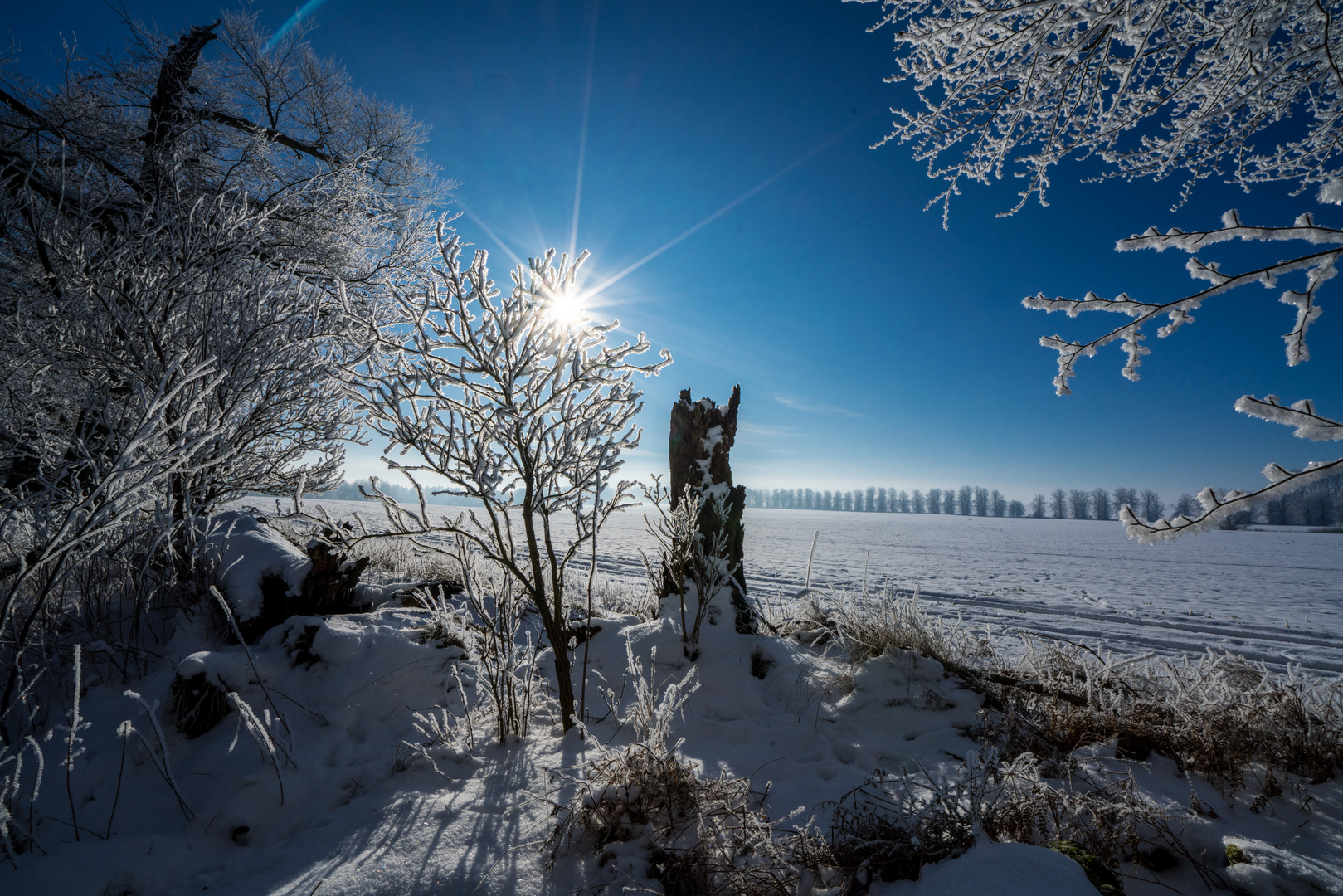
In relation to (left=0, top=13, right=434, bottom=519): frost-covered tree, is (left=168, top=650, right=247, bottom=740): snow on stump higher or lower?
lower

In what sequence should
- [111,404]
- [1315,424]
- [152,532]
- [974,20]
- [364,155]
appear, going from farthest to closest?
[364,155]
[111,404]
[152,532]
[974,20]
[1315,424]

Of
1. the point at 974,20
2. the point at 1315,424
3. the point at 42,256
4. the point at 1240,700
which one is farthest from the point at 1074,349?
the point at 42,256

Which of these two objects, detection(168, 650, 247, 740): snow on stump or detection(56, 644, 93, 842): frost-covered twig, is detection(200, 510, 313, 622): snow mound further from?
detection(56, 644, 93, 842): frost-covered twig

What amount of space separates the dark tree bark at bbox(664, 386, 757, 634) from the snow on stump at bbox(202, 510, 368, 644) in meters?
3.08

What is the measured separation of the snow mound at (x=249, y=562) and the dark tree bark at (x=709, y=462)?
3.29 meters

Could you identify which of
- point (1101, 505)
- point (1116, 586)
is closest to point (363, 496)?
point (1116, 586)

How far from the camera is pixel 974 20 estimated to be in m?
2.54

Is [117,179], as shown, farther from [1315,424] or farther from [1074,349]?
[1315,424]

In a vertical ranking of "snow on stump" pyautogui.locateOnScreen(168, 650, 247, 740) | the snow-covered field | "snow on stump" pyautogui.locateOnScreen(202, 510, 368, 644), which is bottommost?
the snow-covered field

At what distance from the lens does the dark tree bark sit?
5102 mm

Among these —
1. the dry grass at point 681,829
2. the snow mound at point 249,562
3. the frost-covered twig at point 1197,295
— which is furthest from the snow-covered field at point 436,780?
the frost-covered twig at point 1197,295

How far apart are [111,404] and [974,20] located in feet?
22.1

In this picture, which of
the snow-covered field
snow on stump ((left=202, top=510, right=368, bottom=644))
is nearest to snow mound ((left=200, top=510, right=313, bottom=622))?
snow on stump ((left=202, top=510, right=368, bottom=644))

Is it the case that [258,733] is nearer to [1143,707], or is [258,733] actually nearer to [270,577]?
[270,577]
